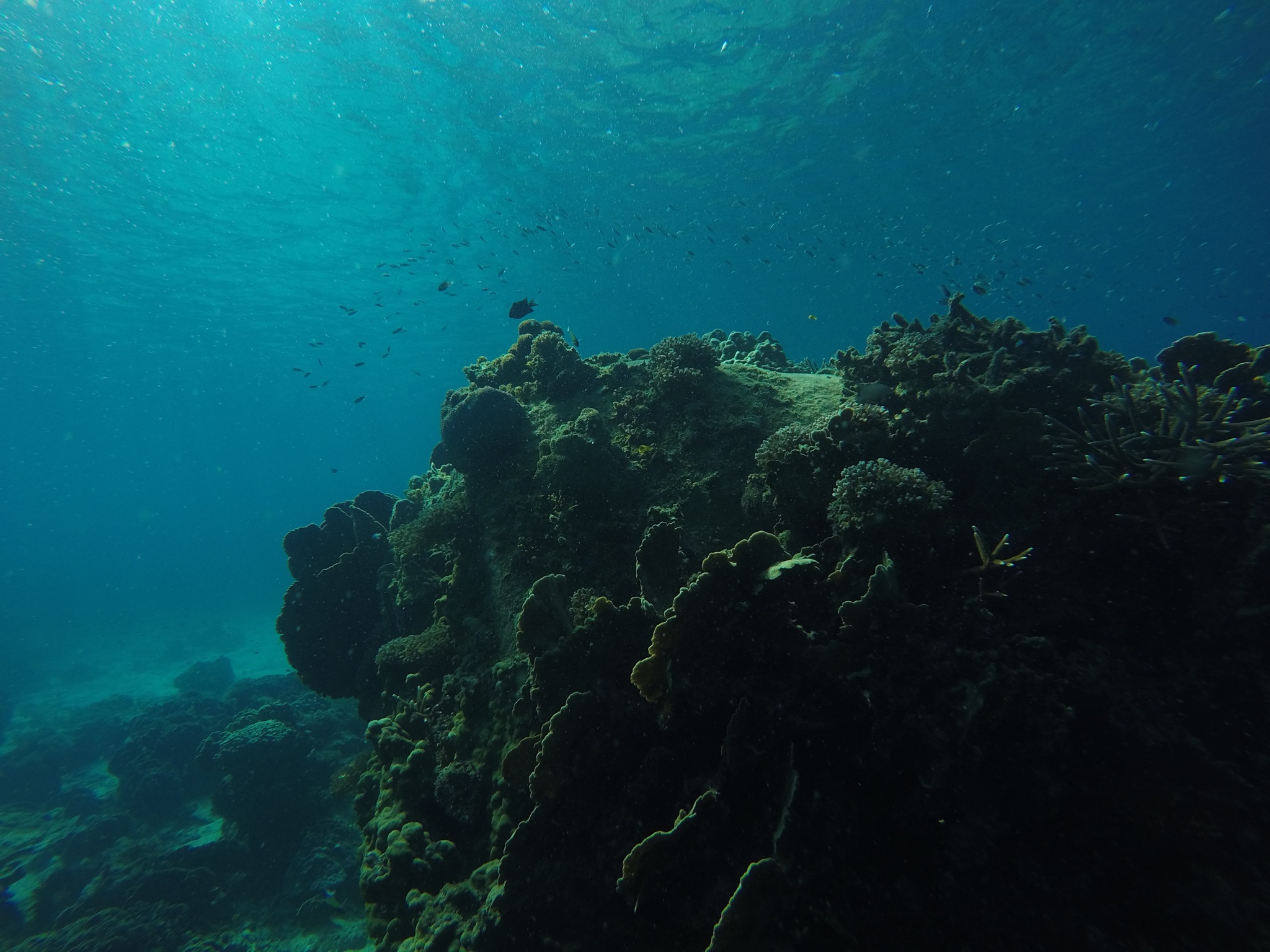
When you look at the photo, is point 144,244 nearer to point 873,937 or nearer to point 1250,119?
point 873,937

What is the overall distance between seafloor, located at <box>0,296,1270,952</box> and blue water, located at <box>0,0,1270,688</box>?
18.9 m

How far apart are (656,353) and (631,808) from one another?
21.3 ft

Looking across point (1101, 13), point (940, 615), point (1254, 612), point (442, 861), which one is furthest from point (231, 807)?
point (1101, 13)

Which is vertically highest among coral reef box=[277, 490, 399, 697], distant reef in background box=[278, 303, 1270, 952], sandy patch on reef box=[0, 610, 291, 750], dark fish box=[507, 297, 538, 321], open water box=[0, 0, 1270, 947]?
open water box=[0, 0, 1270, 947]

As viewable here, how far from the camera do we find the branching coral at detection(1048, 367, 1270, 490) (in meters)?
4.45

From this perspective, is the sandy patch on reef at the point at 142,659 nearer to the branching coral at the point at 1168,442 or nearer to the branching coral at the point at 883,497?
the branching coral at the point at 883,497

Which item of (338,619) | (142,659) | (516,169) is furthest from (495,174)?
(142,659)

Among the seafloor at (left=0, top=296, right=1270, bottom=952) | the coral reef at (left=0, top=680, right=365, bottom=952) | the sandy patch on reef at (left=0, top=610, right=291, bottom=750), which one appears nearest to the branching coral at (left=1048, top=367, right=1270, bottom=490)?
the seafloor at (left=0, top=296, right=1270, bottom=952)

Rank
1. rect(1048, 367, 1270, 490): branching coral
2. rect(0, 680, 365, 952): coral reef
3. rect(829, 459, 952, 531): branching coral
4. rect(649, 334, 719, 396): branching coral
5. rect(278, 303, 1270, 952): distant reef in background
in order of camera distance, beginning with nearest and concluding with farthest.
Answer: rect(278, 303, 1270, 952): distant reef in background
rect(1048, 367, 1270, 490): branching coral
rect(829, 459, 952, 531): branching coral
rect(649, 334, 719, 396): branching coral
rect(0, 680, 365, 952): coral reef

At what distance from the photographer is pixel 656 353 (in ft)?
28.1

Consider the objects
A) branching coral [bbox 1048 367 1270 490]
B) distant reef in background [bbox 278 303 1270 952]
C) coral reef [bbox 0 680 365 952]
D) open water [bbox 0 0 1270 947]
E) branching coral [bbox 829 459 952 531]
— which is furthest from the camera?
open water [bbox 0 0 1270 947]

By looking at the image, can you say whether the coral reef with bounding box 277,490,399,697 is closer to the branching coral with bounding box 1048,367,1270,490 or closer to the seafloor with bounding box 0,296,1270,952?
the seafloor with bounding box 0,296,1270,952

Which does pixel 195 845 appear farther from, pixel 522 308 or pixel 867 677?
pixel 867 677

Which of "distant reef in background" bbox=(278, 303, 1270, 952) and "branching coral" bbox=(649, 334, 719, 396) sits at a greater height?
"branching coral" bbox=(649, 334, 719, 396)
